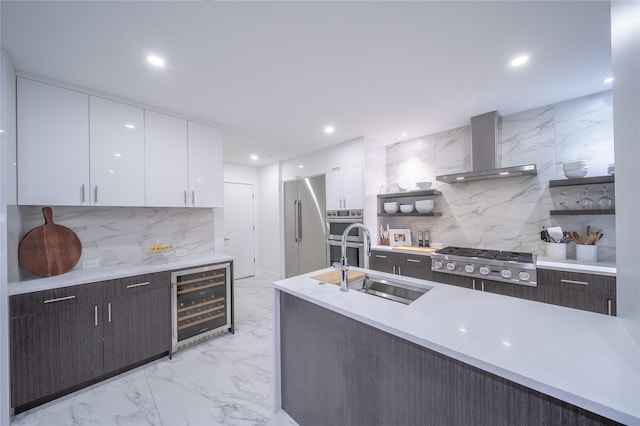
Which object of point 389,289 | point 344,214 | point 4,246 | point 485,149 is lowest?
point 389,289

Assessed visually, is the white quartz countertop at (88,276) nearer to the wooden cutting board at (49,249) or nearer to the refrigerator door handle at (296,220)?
the wooden cutting board at (49,249)

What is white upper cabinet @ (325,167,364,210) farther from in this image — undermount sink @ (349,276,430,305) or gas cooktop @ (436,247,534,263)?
undermount sink @ (349,276,430,305)

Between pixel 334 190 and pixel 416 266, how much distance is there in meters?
1.67

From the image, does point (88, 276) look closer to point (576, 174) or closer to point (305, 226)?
point (305, 226)

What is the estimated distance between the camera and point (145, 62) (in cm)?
174

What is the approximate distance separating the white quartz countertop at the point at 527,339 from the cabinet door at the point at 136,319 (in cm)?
170

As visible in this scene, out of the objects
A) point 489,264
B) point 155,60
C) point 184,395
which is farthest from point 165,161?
point 489,264

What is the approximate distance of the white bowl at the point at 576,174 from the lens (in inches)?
88.0

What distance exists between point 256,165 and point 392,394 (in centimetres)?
491

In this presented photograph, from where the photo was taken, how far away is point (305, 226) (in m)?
4.36

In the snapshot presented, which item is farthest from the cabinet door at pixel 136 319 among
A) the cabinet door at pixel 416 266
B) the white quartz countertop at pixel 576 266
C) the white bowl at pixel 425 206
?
the white quartz countertop at pixel 576 266

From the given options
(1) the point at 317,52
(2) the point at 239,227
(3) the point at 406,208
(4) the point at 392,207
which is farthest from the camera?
(2) the point at 239,227

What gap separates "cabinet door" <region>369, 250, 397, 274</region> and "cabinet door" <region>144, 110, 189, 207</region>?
2516mm

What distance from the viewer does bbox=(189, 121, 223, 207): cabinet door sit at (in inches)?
107
